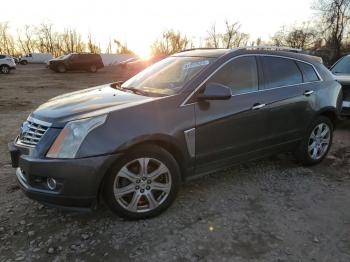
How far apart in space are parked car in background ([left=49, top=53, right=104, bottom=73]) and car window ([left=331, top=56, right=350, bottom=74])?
25713 millimetres

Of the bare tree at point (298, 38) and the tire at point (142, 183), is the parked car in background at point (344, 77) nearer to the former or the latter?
the tire at point (142, 183)

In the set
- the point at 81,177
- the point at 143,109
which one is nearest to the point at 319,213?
the point at 143,109

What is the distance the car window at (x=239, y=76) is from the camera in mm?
4098

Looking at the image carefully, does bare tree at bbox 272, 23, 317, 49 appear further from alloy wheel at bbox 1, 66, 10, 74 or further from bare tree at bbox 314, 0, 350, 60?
alloy wheel at bbox 1, 66, 10, 74

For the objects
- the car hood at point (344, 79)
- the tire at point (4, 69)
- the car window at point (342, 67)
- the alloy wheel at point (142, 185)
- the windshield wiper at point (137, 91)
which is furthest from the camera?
the tire at point (4, 69)

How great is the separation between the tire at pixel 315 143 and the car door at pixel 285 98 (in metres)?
0.21

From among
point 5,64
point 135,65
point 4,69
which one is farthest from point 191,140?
point 135,65

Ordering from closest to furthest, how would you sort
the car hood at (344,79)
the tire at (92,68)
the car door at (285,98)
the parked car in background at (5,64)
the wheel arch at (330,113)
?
the car door at (285,98) → the wheel arch at (330,113) → the car hood at (344,79) → the parked car in background at (5,64) → the tire at (92,68)

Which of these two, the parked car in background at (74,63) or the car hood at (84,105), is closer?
the car hood at (84,105)

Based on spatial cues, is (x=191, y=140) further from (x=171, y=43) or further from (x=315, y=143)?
(x=171, y=43)

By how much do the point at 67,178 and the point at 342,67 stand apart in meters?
7.98

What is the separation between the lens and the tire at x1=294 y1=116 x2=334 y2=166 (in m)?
5.09

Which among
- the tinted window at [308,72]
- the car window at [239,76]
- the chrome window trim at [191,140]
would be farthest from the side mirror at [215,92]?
the tinted window at [308,72]

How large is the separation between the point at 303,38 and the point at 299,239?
139 feet
